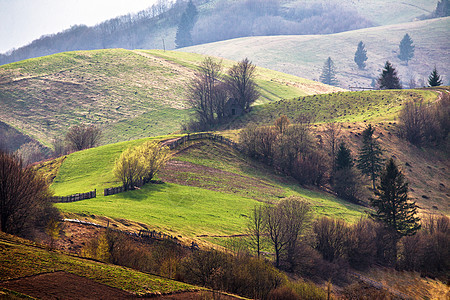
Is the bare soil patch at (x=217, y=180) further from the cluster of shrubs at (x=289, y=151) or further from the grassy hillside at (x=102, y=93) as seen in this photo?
the grassy hillside at (x=102, y=93)

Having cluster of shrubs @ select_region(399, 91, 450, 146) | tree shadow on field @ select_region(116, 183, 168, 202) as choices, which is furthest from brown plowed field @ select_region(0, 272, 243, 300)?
cluster of shrubs @ select_region(399, 91, 450, 146)

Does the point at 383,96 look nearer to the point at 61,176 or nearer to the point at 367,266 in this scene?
the point at 367,266

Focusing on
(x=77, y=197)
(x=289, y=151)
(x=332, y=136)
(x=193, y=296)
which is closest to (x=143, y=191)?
(x=77, y=197)

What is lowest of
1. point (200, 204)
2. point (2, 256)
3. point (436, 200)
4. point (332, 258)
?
point (436, 200)

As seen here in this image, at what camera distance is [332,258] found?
149ft

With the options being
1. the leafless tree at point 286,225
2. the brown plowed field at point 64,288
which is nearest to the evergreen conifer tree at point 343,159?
the leafless tree at point 286,225

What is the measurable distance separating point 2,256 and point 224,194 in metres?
40.3

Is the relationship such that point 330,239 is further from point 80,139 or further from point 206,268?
point 80,139

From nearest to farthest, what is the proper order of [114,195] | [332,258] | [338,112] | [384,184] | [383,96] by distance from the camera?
[332,258] < [114,195] < [384,184] < [338,112] < [383,96]

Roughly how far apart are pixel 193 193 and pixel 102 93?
3496 inches

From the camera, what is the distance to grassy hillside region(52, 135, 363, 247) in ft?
143

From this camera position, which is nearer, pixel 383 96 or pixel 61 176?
pixel 61 176

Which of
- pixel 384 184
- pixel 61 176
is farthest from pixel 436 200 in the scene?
pixel 61 176

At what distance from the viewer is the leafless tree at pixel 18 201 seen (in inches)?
1166
